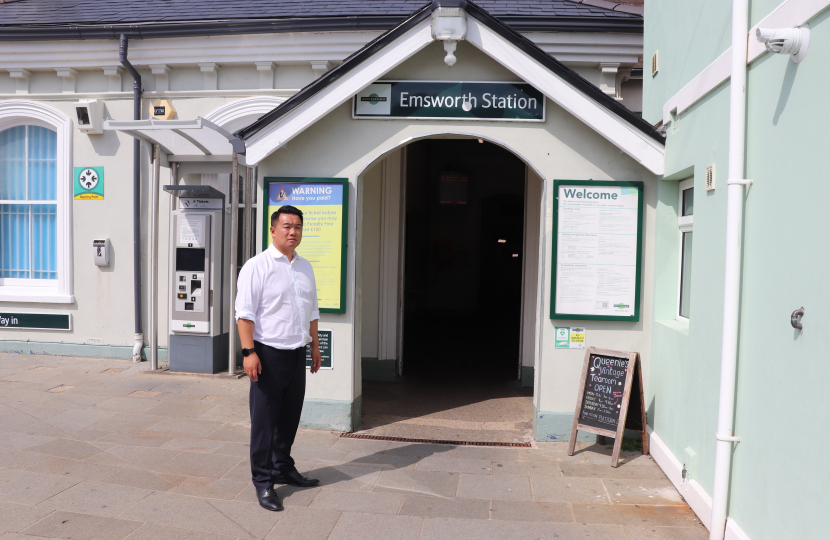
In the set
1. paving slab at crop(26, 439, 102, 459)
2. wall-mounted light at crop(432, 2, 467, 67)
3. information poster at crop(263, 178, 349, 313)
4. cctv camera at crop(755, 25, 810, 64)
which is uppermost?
wall-mounted light at crop(432, 2, 467, 67)

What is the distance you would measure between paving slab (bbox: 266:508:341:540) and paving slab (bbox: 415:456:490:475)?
1.11 m

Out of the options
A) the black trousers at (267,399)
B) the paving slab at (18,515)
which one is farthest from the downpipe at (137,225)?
the black trousers at (267,399)

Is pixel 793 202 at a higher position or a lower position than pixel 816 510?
higher

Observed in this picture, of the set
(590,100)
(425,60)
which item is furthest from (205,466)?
(590,100)

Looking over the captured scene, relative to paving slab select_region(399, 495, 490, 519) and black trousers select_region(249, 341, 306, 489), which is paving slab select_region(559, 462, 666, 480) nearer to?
paving slab select_region(399, 495, 490, 519)

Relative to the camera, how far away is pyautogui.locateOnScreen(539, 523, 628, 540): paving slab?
3.79m

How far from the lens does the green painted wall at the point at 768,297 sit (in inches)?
110

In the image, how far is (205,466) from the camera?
485 cm

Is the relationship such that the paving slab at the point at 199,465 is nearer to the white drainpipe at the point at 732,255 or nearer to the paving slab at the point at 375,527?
the paving slab at the point at 375,527

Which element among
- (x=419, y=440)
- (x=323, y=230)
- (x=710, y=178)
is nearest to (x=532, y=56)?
(x=710, y=178)

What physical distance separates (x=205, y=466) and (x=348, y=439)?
→ 1.32 meters

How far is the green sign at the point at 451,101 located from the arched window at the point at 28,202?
19.0ft

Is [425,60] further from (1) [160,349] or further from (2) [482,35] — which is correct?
(1) [160,349]

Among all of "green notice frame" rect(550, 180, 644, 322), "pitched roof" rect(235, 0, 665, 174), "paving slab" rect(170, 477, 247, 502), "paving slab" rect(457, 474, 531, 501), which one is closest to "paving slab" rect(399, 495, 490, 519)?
"paving slab" rect(457, 474, 531, 501)
